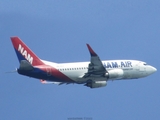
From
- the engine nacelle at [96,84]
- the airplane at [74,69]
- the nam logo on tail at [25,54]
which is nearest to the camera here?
the airplane at [74,69]

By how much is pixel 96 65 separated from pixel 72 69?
497 cm

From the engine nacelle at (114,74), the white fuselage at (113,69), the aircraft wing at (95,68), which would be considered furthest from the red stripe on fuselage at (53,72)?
the engine nacelle at (114,74)

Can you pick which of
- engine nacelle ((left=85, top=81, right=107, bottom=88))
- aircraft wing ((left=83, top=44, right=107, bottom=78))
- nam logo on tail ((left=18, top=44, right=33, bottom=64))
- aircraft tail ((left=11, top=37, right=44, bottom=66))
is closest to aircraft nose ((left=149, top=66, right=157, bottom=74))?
engine nacelle ((left=85, top=81, right=107, bottom=88))

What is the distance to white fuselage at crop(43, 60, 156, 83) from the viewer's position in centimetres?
11700

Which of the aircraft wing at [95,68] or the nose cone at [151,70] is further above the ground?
the nose cone at [151,70]

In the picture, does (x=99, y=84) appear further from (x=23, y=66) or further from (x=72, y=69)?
(x=23, y=66)

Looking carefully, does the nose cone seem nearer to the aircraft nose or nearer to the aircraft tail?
the aircraft nose

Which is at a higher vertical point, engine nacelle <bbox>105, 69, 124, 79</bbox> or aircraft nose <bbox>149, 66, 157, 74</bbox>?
aircraft nose <bbox>149, 66, 157, 74</bbox>

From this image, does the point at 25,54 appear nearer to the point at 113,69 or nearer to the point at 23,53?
the point at 23,53

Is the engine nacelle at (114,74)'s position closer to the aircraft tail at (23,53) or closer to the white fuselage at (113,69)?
the white fuselage at (113,69)

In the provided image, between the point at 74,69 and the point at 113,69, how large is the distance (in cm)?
783

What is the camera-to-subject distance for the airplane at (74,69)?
11362cm

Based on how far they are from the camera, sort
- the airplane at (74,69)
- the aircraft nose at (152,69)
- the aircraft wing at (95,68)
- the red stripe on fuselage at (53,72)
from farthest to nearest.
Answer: the aircraft nose at (152,69) < the red stripe on fuselage at (53,72) < the aircraft wing at (95,68) < the airplane at (74,69)

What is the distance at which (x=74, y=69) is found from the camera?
117500 millimetres
